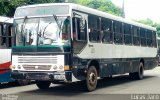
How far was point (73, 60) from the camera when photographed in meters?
12.0

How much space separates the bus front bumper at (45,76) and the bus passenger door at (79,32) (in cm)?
92

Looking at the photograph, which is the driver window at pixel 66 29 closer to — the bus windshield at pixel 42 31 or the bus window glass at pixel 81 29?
the bus windshield at pixel 42 31

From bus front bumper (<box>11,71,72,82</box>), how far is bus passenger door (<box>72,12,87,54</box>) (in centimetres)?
92

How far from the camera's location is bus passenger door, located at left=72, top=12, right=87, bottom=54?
479 inches

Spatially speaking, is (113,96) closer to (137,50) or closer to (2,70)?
(2,70)

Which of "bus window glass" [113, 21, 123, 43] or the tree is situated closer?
"bus window glass" [113, 21, 123, 43]

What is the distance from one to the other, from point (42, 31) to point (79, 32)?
4.18 ft

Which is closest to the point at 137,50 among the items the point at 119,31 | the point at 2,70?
the point at 119,31

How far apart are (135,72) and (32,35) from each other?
885 centimetres

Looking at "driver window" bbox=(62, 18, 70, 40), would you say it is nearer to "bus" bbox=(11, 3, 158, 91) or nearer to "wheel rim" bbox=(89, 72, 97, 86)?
"bus" bbox=(11, 3, 158, 91)

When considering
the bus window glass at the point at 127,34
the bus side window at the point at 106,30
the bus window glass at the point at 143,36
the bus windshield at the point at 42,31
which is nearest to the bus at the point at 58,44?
the bus windshield at the point at 42,31

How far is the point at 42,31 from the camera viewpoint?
1218 cm

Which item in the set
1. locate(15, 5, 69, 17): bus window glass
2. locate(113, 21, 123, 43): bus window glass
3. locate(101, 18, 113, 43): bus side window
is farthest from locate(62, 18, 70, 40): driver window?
locate(113, 21, 123, 43): bus window glass

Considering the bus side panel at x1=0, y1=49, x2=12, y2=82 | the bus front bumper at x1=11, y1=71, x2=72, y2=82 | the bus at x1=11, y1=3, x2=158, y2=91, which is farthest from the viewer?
the bus side panel at x1=0, y1=49, x2=12, y2=82
